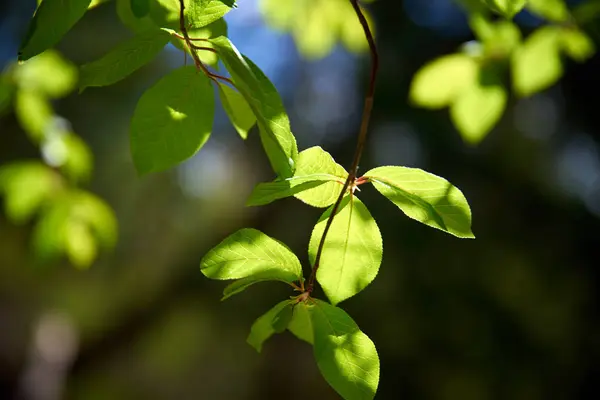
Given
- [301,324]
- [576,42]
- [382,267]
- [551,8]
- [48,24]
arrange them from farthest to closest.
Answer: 1. [382,267]
2. [576,42]
3. [551,8]
4. [301,324]
5. [48,24]

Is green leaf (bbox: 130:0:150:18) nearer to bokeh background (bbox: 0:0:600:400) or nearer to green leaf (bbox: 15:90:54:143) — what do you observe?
green leaf (bbox: 15:90:54:143)

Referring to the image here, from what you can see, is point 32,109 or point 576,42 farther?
point 32,109

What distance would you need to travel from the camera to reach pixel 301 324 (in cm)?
51

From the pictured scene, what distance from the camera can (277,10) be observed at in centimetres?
111

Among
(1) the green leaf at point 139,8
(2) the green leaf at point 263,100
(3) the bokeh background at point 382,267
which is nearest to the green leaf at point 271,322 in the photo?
(2) the green leaf at point 263,100

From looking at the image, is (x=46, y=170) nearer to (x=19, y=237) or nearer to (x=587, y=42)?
(x=587, y=42)

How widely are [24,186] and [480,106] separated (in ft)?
2.79

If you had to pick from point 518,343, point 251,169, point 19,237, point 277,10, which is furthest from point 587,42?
point 19,237

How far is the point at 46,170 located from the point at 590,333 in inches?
110

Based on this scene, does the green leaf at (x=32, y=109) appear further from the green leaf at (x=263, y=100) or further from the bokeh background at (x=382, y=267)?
the bokeh background at (x=382, y=267)

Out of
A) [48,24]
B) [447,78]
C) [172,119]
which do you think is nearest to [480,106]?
[447,78]

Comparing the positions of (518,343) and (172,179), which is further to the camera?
(172,179)

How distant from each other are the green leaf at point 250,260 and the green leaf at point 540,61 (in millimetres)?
649

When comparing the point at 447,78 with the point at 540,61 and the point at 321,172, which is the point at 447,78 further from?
the point at 321,172
